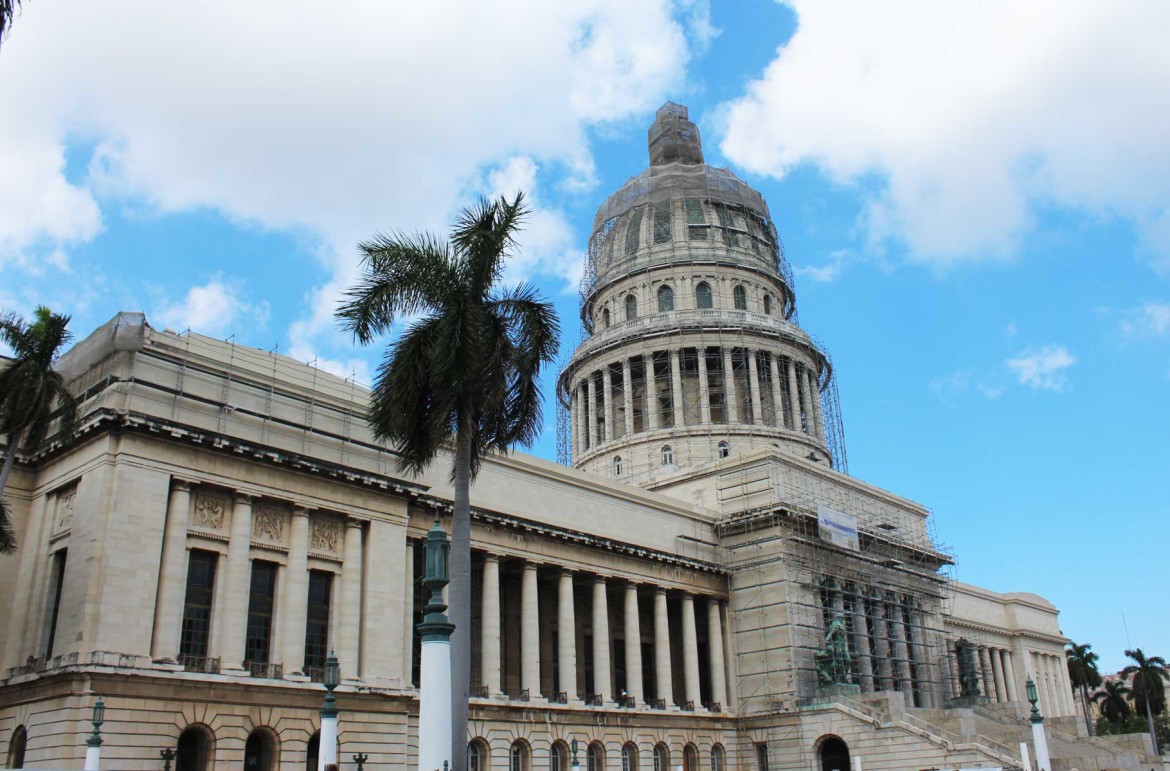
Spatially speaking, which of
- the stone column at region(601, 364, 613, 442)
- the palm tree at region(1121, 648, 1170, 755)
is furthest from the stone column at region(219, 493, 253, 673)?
the palm tree at region(1121, 648, 1170, 755)

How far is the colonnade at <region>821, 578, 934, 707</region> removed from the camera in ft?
193

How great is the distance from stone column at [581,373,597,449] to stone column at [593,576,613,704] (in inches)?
1091

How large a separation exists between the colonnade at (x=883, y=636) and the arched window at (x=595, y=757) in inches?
572

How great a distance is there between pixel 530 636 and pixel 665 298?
37.8m

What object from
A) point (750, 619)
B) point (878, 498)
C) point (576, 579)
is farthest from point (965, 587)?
point (576, 579)

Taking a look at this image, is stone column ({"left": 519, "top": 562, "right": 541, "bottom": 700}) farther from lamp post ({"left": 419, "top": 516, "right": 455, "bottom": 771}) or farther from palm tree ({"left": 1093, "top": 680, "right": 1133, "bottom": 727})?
palm tree ({"left": 1093, "top": 680, "right": 1133, "bottom": 727})

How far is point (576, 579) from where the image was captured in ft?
172

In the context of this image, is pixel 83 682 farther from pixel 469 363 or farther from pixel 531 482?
pixel 531 482

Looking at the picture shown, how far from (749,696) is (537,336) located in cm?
3332

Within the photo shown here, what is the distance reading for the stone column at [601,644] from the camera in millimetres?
50438

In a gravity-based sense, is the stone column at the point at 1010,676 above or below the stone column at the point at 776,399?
below

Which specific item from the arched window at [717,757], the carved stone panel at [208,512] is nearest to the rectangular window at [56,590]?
the carved stone panel at [208,512]

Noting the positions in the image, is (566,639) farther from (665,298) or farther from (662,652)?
(665,298)

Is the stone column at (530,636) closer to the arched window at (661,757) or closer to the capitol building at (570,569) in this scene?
the capitol building at (570,569)
